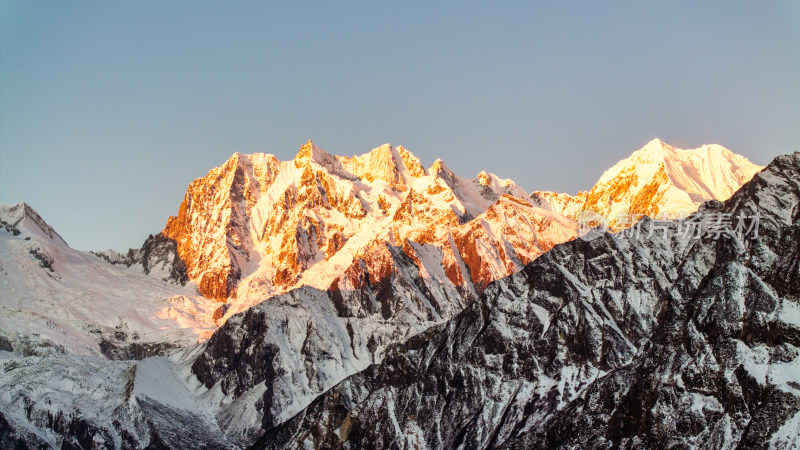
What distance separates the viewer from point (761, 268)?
18988 cm

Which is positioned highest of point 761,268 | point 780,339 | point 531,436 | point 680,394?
point 761,268

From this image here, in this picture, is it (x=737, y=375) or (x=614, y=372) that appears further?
(x=614, y=372)

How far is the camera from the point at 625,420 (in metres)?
176

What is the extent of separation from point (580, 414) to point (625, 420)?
1056 centimetres

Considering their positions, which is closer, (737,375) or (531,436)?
(737,375)

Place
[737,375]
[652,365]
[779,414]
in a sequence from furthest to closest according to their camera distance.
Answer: [652,365]
[737,375]
[779,414]

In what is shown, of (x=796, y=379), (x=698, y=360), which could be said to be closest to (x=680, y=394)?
(x=698, y=360)

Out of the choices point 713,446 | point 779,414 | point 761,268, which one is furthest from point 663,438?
point 761,268

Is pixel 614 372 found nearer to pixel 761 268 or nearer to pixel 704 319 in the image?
pixel 704 319

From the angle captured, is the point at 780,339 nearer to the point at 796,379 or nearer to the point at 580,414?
the point at 796,379

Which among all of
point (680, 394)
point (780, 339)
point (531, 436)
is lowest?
point (531, 436)

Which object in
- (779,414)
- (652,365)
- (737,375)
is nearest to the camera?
(779,414)

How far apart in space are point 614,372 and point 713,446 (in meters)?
31.9

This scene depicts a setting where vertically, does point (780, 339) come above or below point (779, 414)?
above
